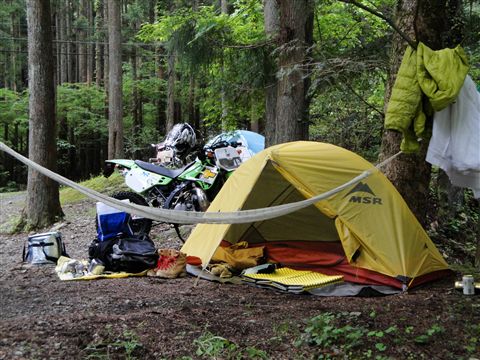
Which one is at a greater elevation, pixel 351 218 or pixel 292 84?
pixel 292 84

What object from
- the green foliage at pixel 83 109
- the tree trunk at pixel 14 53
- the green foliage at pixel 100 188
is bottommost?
the green foliage at pixel 100 188

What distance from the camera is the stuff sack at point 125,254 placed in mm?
4840

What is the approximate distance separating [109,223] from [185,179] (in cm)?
189

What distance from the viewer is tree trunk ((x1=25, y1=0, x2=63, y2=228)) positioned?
7.83m

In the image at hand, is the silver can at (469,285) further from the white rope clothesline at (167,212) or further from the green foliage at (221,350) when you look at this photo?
the green foliage at (221,350)

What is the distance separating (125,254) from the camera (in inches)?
190

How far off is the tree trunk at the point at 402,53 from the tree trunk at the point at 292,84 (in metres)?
1.59

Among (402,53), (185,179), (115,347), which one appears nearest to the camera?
(115,347)

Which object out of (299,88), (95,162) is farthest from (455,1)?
(95,162)

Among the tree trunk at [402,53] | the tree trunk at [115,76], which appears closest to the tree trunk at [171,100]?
the tree trunk at [115,76]

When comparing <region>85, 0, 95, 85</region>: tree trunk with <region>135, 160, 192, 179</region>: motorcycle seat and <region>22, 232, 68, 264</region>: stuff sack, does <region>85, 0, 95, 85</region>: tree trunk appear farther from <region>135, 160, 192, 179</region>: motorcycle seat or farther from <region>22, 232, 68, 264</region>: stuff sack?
<region>22, 232, 68, 264</region>: stuff sack

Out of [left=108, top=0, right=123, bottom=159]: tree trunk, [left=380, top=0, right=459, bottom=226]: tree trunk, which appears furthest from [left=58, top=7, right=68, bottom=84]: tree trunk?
[left=380, top=0, right=459, bottom=226]: tree trunk

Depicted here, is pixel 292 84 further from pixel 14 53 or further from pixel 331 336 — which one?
pixel 14 53

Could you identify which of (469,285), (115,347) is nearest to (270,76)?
(469,285)
